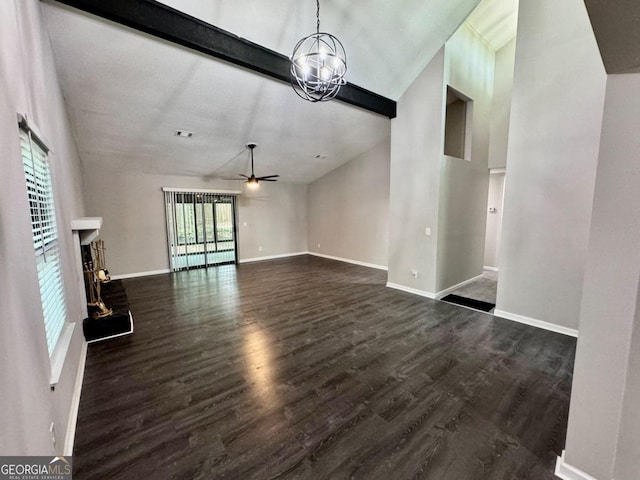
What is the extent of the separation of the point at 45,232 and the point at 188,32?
2.55 metres

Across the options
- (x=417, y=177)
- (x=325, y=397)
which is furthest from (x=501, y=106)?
(x=325, y=397)

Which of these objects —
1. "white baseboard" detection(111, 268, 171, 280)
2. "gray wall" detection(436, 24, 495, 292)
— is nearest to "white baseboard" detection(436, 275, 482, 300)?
"gray wall" detection(436, 24, 495, 292)

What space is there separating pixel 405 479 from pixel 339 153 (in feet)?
21.7

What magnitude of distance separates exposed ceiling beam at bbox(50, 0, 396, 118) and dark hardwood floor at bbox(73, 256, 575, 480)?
3491mm

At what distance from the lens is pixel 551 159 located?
356 cm

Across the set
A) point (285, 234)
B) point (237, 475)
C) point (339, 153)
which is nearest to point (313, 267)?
point (285, 234)

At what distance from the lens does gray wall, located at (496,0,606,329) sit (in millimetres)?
3279

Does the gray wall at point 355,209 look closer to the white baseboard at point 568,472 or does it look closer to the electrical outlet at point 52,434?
the white baseboard at point 568,472

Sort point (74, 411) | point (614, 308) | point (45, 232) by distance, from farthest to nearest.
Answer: point (74, 411) < point (45, 232) < point (614, 308)

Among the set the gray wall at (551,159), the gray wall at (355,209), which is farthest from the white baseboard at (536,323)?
the gray wall at (355,209)

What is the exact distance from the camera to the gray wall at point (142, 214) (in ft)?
Answer: 20.2

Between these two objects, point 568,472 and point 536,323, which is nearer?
A: point 568,472

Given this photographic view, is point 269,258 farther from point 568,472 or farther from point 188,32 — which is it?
point 568,472

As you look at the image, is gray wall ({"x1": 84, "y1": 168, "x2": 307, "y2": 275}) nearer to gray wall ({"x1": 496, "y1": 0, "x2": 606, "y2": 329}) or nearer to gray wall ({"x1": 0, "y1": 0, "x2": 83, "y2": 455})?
gray wall ({"x1": 0, "y1": 0, "x2": 83, "y2": 455})
